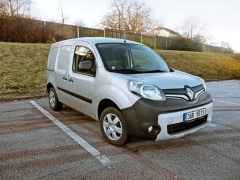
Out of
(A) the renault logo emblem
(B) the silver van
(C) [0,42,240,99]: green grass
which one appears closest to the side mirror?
(B) the silver van

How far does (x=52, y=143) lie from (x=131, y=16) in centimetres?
3227

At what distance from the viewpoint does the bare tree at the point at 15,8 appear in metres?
12.9

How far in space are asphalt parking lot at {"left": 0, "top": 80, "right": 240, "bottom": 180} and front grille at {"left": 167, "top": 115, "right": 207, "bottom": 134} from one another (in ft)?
1.23

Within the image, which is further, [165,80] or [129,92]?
[165,80]

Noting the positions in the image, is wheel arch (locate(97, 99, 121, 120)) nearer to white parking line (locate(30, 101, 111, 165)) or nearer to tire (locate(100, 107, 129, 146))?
tire (locate(100, 107, 129, 146))

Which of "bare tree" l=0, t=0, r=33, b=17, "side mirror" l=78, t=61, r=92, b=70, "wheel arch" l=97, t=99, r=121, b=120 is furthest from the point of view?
"bare tree" l=0, t=0, r=33, b=17

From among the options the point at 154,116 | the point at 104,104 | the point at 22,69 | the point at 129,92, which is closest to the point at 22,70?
the point at 22,69

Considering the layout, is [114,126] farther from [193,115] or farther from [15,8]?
[15,8]

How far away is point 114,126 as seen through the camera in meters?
2.96

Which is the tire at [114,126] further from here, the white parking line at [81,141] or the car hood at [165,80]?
the car hood at [165,80]

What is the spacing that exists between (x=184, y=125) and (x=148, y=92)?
71 cm

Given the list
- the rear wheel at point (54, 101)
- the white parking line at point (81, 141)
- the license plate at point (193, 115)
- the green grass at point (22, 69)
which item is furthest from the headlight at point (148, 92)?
the green grass at point (22, 69)

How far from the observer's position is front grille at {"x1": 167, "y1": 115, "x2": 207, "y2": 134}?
2635 millimetres

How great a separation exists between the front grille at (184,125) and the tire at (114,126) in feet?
2.05
